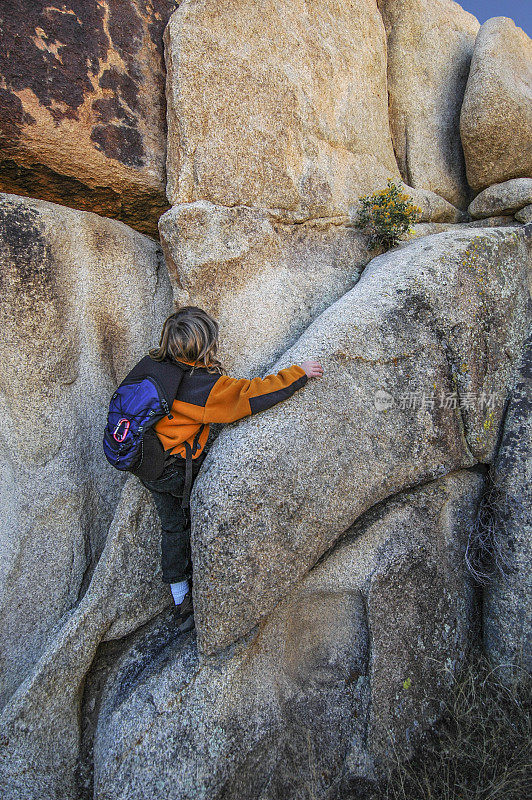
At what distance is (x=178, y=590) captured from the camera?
3293mm

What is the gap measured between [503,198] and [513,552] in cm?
447

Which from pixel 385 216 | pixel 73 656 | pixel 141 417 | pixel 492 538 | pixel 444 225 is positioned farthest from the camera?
pixel 444 225

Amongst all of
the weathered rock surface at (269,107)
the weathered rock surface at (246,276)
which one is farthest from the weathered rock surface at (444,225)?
the weathered rock surface at (246,276)

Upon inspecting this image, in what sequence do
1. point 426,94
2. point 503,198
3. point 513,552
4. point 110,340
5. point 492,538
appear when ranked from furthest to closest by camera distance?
point 426,94 < point 503,198 < point 110,340 < point 492,538 < point 513,552

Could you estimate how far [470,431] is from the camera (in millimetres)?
3707

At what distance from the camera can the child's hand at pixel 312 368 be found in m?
3.21

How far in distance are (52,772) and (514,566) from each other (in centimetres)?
357

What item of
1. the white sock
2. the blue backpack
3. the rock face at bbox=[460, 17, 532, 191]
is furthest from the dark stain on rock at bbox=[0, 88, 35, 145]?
the rock face at bbox=[460, 17, 532, 191]

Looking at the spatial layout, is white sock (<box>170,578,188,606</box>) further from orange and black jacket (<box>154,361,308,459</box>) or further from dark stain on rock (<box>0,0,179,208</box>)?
dark stain on rock (<box>0,0,179,208</box>)

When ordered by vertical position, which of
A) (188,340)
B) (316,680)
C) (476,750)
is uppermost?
(188,340)

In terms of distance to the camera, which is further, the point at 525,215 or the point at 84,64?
the point at 525,215

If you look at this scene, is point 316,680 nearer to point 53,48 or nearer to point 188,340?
point 188,340

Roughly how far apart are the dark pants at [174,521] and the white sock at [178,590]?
0.05m

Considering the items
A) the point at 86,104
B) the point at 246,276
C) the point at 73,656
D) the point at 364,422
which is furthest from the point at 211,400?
the point at 86,104
